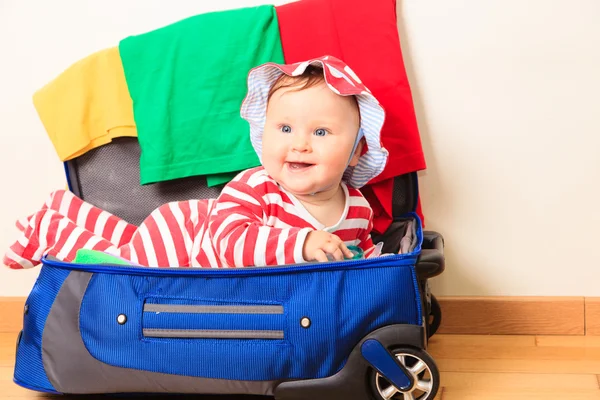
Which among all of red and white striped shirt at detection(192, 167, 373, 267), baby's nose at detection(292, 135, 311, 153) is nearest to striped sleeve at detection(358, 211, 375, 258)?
red and white striped shirt at detection(192, 167, 373, 267)

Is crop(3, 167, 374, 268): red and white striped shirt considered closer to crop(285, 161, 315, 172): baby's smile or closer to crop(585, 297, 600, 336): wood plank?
crop(285, 161, 315, 172): baby's smile

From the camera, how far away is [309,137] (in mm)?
1241

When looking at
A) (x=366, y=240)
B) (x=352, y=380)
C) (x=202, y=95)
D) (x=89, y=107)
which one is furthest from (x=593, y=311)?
(x=89, y=107)

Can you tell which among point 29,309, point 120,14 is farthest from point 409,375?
point 120,14

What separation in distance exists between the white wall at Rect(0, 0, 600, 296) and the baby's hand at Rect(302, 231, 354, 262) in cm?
43

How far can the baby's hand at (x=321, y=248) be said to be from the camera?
1.17m

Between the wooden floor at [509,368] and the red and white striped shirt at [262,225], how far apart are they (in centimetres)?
24

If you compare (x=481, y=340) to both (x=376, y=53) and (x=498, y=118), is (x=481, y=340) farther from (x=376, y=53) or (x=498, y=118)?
(x=376, y=53)

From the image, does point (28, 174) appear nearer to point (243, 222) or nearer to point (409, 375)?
point (243, 222)

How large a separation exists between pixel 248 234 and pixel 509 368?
522 millimetres

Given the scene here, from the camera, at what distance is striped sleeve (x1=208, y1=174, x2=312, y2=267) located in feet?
3.88

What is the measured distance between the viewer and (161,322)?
1147 mm

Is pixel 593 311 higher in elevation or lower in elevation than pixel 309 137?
lower

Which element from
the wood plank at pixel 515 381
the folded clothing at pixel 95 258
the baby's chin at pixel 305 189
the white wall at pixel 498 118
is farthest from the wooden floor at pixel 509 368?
the baby's chin at pixel 305 189
